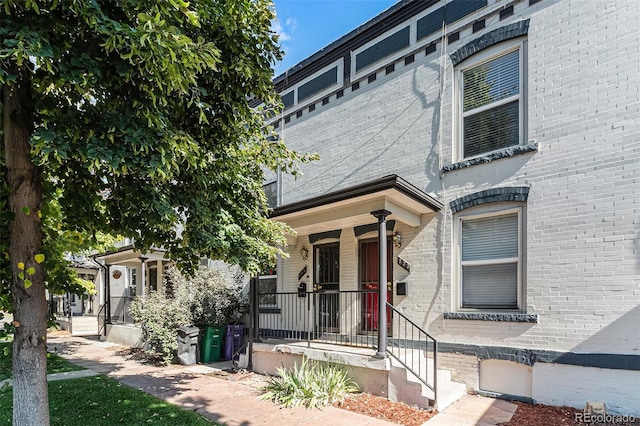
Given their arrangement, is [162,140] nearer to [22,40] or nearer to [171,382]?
[22,40]

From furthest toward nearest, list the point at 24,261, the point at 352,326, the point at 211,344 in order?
the point at 211,344 < the point at 352,326 < the point at 24,261

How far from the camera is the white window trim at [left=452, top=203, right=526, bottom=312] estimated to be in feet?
20.7

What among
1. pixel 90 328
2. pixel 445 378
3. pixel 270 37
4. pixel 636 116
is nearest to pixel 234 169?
pixel 270 37

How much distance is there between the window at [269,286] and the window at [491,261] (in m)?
5.16

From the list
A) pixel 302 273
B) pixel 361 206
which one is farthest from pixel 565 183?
pixel 302 273

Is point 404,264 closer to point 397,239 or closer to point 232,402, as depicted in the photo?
point 397,239

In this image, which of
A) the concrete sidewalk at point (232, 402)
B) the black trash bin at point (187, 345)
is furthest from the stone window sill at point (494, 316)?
the black trash bin at point (187, 345)

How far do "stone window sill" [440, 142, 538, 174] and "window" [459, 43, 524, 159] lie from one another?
218 millimetres

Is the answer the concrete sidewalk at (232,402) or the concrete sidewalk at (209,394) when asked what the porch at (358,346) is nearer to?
the concrete sidewalk at (232,402)

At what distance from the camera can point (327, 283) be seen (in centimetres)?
909

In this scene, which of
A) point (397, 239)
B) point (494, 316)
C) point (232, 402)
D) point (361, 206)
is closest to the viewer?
point (232, 402)

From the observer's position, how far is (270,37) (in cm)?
433

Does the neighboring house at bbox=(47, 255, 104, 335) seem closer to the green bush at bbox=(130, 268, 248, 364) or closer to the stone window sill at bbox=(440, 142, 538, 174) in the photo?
the green bush at bbox=(130, 268, 248, 364)

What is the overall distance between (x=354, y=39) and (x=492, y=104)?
360 centimetres
